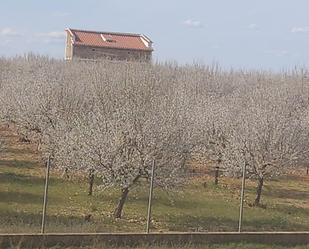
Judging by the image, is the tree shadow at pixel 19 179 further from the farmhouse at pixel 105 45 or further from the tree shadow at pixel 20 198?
the farmhouse at pixel 105 45

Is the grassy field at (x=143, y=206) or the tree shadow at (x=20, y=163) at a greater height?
the tree shadow at (x=20, y=163)

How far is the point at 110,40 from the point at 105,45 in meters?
1.39

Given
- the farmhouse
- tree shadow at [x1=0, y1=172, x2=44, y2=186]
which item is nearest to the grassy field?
tree shadow at [x1=0, y1=172, x2=44, y2=186]

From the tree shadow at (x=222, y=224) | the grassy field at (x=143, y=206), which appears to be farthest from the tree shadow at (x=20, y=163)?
the tree shadow at (x=222, y=224)

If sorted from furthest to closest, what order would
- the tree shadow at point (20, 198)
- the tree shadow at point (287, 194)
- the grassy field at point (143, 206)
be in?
the tree shadow at point (287, 194), the tree shadow at point (20, 198), the grassy field at point (143, 206)

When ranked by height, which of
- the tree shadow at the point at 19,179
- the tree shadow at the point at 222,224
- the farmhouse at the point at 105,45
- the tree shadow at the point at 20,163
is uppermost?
the farmhouse at the point at 105,45

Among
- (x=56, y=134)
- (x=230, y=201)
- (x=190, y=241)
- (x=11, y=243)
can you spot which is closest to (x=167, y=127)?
(x=230, y=201)

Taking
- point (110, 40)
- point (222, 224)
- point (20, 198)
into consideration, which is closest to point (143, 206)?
point (222, 224)

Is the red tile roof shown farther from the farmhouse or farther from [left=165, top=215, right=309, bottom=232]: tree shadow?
[left=165, top=215, right=309, bottom=232]: tree shadow

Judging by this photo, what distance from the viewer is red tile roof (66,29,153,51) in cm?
7388

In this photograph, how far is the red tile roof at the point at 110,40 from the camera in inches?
2908

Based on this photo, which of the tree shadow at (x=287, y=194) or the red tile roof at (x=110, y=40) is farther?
the red tile roof at (x=110, y=40)

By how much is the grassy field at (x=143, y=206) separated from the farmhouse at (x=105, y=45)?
145 feet

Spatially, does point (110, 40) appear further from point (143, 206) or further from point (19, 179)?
point (143, 206)
